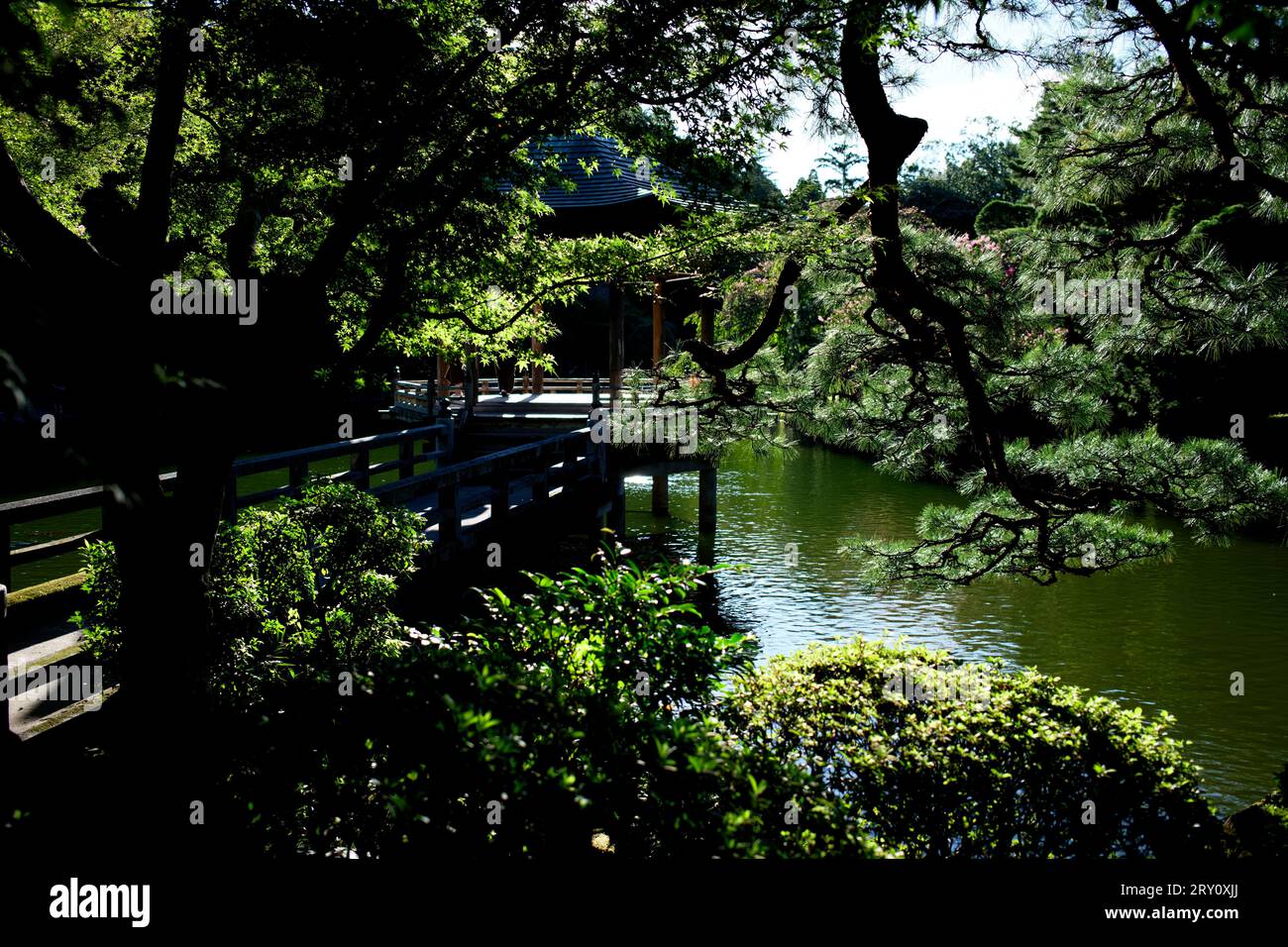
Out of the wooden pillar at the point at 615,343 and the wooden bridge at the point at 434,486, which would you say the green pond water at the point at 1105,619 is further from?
the wooden pillar at the point at 615,343

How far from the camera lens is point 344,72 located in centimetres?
550

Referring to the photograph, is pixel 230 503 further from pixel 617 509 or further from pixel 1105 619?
pixel 1105 619

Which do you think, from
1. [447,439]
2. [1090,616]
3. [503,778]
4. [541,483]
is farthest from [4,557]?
[1090,616]

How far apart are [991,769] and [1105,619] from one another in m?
9.79

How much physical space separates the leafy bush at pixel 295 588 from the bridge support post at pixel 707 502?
10.7 meters

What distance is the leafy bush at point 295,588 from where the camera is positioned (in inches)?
205

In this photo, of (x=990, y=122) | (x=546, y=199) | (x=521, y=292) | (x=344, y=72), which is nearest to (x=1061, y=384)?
(x=521, y=292)

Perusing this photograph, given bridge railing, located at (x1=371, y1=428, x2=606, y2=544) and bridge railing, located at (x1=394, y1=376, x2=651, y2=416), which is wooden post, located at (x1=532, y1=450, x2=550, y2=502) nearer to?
bridge railing, located at (x1=371, y1=428, x2=606, y2=544)

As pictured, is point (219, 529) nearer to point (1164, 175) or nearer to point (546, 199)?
point (1164, 175)

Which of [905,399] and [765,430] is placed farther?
[765,430]

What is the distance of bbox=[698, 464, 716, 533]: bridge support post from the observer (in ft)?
57.8

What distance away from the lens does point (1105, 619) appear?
40.0 ft

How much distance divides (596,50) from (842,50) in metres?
1.59
